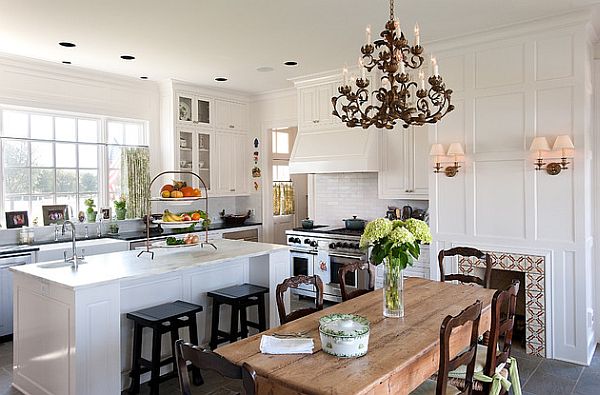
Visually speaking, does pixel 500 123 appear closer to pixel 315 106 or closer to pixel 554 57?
pixel 554 57

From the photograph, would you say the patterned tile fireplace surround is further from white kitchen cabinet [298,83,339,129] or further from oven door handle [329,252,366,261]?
white kitchen cabinet [298,83,339,129]

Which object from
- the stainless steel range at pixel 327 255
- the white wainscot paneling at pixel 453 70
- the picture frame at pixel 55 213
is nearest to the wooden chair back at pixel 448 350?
the white wainscot paneling at pixel 453 70

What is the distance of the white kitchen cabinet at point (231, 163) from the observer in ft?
22.9

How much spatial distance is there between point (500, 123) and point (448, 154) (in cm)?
52

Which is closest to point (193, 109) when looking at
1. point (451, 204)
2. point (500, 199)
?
point (451, 204)

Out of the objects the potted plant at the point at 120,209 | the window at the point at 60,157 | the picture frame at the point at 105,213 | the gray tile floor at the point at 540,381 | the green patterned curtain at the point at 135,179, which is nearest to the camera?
the gray tile floor at the point at 540,381

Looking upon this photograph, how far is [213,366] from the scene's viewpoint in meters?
1.64

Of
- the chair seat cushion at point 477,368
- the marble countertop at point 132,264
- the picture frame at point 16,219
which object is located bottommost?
the chair seat cushion at point 477,368

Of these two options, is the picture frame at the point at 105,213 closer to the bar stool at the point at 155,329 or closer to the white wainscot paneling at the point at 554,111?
the bar stool at the point at 155,329

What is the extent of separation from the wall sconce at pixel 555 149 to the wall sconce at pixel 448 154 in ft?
2.05

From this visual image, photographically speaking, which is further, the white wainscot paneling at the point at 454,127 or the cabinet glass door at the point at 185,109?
the cabinet glass door at the point at 185,109

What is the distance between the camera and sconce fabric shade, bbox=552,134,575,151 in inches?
148

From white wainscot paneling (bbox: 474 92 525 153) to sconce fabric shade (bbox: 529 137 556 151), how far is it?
0.61 feet

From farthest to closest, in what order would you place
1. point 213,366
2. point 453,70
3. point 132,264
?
point 453,70 → point 132,264 → point 213,366
